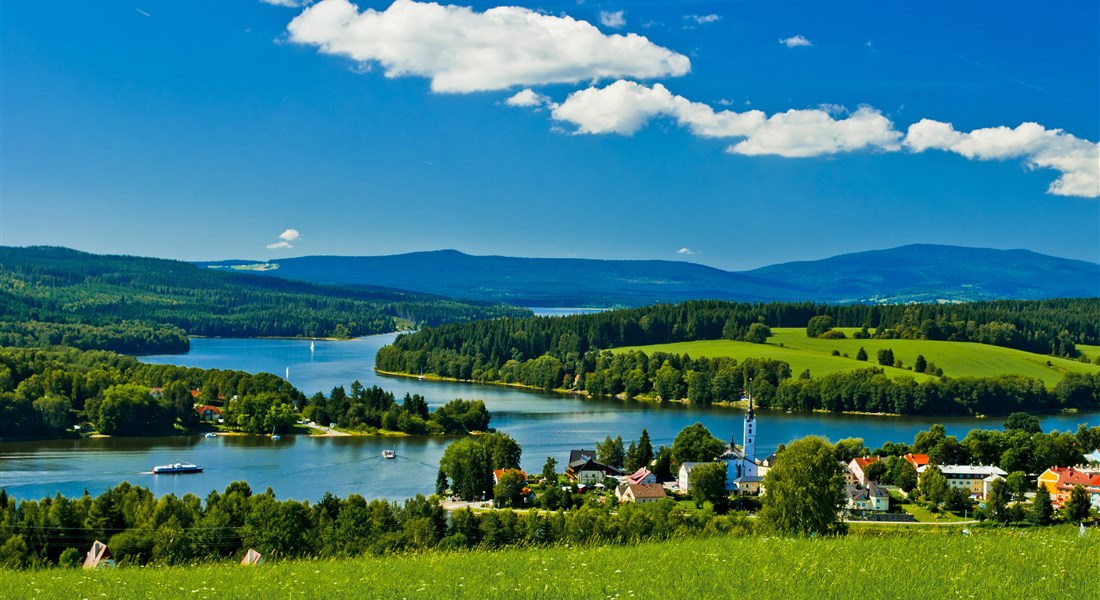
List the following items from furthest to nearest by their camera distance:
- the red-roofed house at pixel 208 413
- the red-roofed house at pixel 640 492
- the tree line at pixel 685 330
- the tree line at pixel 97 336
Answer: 1. the tree line at pixel 97 336
2. the tree line at pixel 685 330
3. the red-roofed house at pixel 208 413
4. the red-roofed house at pixel 640 492

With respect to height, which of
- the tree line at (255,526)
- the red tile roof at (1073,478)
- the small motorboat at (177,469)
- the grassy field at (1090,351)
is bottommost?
the small motorboat at (177,469)

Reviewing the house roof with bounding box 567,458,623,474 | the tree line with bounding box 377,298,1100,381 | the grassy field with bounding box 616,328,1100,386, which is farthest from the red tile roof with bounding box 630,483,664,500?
the tree line with bounding box 377,298,1100,381

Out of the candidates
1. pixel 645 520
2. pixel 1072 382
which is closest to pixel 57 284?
pixel 1072 382

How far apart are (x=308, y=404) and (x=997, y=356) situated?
3300 centimetres

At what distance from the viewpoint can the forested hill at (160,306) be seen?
66.2 meters

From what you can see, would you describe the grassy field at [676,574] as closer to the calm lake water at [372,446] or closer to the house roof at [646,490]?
the house roof at [646,490]

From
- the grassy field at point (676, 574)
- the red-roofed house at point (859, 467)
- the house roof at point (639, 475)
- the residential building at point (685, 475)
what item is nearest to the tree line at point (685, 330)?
the red-roofed house at point (859, 467)

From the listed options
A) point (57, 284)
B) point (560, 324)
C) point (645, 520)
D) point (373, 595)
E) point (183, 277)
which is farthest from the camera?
point (183, 277)

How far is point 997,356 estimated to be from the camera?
49094mm

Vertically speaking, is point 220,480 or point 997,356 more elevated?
point 997,356

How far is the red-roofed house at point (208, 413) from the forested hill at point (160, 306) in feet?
92.8

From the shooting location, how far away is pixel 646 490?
67.6 ft

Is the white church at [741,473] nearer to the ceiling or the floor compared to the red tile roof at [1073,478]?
nearer to the floor

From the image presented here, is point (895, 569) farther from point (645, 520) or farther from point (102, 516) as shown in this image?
point (102, 516)
